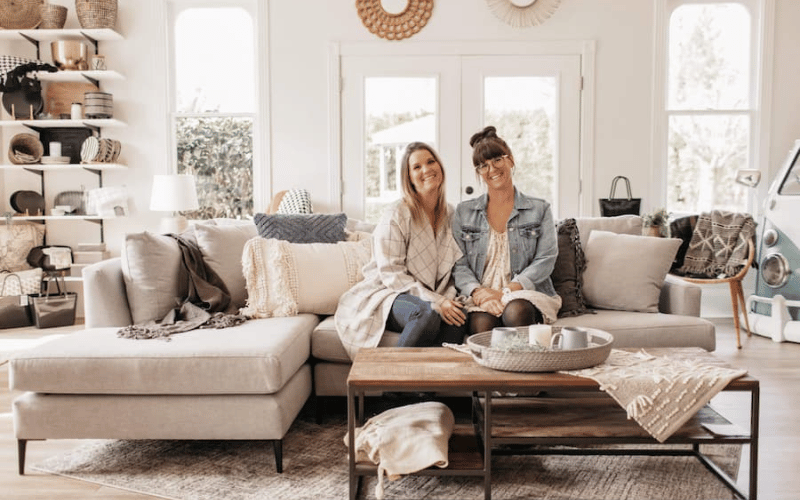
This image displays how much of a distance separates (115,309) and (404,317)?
120cm

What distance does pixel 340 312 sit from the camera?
10.0ft

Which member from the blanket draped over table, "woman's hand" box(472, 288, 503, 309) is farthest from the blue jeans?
the blanket draped over table

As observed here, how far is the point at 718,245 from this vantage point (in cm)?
488

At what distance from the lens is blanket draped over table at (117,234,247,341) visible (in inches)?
108

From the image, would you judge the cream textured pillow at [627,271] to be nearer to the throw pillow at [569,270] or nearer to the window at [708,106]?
the throw pillow at [569,270]

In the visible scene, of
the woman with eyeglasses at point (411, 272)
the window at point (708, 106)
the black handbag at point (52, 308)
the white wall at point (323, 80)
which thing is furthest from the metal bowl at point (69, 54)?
the window at point (708, 106)

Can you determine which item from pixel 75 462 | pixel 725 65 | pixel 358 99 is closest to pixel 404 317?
pixel 75 462

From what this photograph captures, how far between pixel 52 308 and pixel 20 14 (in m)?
2.25

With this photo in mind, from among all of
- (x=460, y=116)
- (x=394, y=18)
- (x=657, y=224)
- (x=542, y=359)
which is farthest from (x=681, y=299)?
(x=394, y=18)

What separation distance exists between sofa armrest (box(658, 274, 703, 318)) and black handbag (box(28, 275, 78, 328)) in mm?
4247

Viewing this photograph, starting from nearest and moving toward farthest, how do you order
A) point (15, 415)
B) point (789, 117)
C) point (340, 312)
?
point (15, 415)
point (340, 312)
point (789, 117)

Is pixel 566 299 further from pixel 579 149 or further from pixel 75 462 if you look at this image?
pixel 579 149

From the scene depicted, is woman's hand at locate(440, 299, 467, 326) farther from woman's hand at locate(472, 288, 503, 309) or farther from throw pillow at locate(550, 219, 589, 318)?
throw pillow at locate(550, 219, 589, 318)

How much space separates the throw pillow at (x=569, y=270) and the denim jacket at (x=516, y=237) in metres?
0.10
